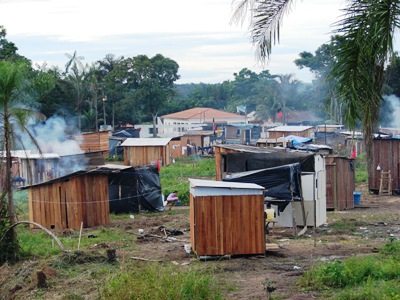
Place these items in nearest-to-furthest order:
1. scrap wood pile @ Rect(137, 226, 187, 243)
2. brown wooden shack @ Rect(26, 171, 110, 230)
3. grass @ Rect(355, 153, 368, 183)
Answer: scrap wood pile @ Rect(137, 226, 187, 243)
brown wooden shack @ Rect(26, 171, 110, 230)
grass @ Rect(355, 153, 368, 183)

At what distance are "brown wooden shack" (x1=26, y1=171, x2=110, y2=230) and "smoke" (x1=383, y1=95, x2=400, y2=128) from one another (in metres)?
31.0

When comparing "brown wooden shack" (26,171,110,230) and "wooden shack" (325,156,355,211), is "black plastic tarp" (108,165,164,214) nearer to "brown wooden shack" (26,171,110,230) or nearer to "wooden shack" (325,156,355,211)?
"brown wooden shack" (26,171,110,230)

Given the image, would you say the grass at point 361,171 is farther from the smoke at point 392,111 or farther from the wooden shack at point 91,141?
the wooden shack at point 91,141

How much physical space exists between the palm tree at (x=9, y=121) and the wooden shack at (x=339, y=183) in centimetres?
1163

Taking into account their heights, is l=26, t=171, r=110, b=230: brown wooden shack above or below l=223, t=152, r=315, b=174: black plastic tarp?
below

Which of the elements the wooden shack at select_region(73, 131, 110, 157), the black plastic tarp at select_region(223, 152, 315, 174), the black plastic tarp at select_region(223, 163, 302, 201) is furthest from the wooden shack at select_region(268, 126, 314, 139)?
the black plastic tarp at select_region(223, 163, 302, 201)

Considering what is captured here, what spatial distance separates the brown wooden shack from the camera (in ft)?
69.3


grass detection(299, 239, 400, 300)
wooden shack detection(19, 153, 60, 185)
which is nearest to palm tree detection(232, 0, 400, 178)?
grass detection(299, 239, 400, 300)

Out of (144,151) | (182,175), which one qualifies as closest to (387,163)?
(182,175)

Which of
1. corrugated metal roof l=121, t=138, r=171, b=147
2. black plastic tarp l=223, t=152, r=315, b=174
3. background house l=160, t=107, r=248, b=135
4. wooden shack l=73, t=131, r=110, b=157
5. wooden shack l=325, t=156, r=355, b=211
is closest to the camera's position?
black plastic tarp l=223, t=152, r=315, b=174

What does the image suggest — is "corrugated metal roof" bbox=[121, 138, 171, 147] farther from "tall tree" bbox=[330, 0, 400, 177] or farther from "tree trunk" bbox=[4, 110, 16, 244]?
"tall tree" bbox=[330, 0, 400, 177]

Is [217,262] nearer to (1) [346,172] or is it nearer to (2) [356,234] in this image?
(2) [356,234]

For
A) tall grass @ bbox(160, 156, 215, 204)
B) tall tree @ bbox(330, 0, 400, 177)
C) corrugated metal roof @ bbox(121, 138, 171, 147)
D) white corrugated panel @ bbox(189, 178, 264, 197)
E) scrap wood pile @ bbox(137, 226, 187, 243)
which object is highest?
tall tree @ bbox(330, 0, 400, 177)

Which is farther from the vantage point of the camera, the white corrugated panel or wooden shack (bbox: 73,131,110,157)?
wooden shack (bbox: 73,131,110,157)
